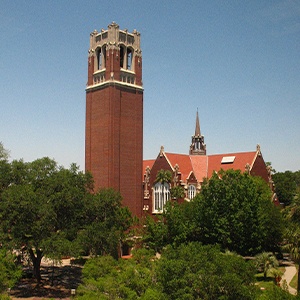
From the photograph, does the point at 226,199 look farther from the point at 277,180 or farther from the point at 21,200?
the point at 277,180

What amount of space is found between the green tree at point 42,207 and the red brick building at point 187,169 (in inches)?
974

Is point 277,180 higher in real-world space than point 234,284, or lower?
higher

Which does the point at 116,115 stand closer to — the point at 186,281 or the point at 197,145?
the point at 197,145

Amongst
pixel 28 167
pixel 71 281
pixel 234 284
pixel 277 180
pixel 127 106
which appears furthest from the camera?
pixel 277 180

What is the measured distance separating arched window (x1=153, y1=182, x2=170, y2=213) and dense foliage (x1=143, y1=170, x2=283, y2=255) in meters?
14.6

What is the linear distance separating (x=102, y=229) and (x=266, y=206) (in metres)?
20.6

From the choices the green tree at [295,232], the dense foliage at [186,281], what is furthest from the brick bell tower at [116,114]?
the dense foliage at [186,281]

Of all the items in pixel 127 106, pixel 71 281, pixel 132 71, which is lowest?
pixel 71 281

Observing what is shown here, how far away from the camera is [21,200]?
122 feet

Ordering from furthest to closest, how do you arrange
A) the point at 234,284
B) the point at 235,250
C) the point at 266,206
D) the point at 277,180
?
the point at 277,180
the point at 266,206
the point at 235,250
the point at 234,284

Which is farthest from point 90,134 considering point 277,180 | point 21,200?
point 277,180

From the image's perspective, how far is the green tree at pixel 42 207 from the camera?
37.2 m

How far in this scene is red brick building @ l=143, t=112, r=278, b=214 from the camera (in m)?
67.7

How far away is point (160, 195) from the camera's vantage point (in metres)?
68.3
